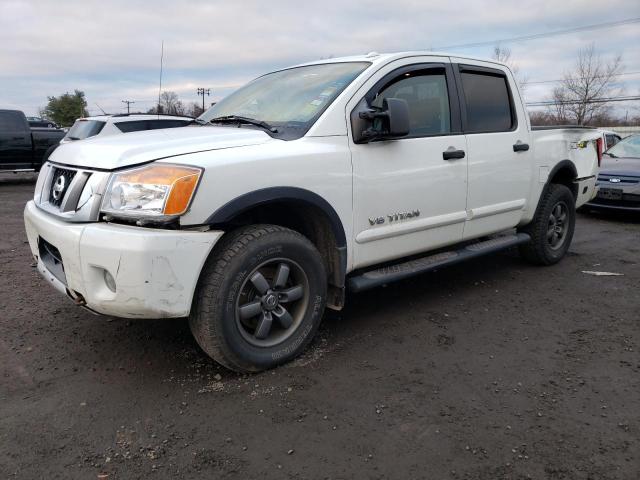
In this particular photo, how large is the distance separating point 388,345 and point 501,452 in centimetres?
121

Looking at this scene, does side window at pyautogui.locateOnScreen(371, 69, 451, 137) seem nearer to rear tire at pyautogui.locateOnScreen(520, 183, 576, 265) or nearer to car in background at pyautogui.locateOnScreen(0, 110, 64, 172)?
rear tire at pyautogui.locateOnScreen(520, 183, 576, 265)

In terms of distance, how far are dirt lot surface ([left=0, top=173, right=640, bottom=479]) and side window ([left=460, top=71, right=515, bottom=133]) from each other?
1463 mm

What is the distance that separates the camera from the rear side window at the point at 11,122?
12711 mm

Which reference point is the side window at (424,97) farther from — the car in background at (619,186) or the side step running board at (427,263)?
the car in background at (619,186)

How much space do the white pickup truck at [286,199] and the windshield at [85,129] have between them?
606 centimetres

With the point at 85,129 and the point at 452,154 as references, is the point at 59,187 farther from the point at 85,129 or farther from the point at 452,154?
the point at 85,129

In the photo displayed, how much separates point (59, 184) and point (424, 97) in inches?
101

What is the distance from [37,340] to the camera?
11.4ft

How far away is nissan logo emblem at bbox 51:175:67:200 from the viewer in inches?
118

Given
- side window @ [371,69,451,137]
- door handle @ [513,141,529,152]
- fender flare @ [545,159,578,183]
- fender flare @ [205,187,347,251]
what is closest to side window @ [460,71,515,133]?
door handle @ [513,141,529,152]

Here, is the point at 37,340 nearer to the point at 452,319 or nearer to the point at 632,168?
the point at 452,319

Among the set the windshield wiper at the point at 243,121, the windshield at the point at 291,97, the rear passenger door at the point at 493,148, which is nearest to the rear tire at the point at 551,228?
the rear passenger door at the point at 493,148

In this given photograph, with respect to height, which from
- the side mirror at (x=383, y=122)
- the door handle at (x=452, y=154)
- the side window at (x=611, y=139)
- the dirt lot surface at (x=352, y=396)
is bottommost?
the dirt lot surface at (x=352, y=396)

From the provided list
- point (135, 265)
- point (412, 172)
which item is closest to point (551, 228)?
point (412, 172)
